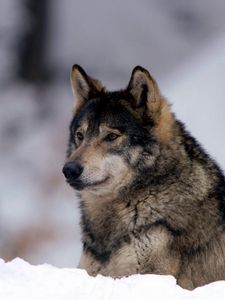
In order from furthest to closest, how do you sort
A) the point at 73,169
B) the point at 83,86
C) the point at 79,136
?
1. the point at 83,86
2. the point at 79,136
3. the point at 73,169

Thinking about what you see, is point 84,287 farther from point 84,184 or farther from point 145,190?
point 145,190

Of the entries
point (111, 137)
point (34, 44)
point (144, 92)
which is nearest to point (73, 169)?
point (111, 137)

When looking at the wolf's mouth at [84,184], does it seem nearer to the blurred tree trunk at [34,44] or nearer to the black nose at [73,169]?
the black nose at [73,169]

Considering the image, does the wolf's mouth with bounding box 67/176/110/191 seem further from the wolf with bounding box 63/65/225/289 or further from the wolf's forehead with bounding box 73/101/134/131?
the wolf's forehead with bounding box 73/101/134/131

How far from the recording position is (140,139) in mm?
7176

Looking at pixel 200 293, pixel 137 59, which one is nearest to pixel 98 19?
pixel 137 59

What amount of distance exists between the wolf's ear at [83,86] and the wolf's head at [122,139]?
32cm

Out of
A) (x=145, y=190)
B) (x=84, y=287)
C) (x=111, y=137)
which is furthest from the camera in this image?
(x=111, y=137)

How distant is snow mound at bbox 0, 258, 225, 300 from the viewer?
4.98 m

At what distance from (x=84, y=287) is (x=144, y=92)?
242 centimetres

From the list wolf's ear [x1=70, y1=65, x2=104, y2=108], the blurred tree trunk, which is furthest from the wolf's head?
the blurred tree trunk

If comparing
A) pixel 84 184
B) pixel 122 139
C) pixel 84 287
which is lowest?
pixel 84 287

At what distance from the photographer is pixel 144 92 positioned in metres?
7.29

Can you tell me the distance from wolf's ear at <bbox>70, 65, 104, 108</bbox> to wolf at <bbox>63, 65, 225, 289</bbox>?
0.32 metres
